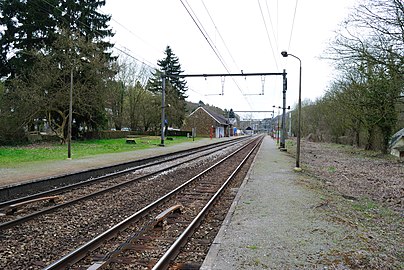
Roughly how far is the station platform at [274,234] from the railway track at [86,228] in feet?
3.69

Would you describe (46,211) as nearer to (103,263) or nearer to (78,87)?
(103,263)

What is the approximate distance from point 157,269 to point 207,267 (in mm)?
648

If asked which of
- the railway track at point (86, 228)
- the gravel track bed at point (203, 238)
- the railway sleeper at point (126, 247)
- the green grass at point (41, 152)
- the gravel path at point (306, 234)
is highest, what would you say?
the green grass at point (41, 152)

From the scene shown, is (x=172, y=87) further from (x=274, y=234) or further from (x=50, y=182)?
(x=274, y=234)

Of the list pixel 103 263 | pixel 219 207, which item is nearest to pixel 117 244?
pixel 103 263

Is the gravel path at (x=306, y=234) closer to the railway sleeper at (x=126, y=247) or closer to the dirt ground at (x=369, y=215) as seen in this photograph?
the dirt ground at (x=369, y=215)

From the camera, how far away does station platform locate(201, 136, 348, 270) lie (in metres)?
4.52

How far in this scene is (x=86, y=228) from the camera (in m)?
6.36

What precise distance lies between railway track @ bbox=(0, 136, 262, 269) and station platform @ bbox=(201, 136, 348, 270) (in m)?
1.12

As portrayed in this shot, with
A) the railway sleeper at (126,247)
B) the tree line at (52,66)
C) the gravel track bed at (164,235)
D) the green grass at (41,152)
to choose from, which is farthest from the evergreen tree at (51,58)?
the railway sleeper at (126,247)

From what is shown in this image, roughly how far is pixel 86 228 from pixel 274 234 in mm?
3560

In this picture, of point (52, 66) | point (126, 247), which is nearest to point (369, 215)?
point (126, 247)

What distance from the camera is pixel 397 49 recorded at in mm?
15555

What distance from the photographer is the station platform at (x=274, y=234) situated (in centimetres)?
452
